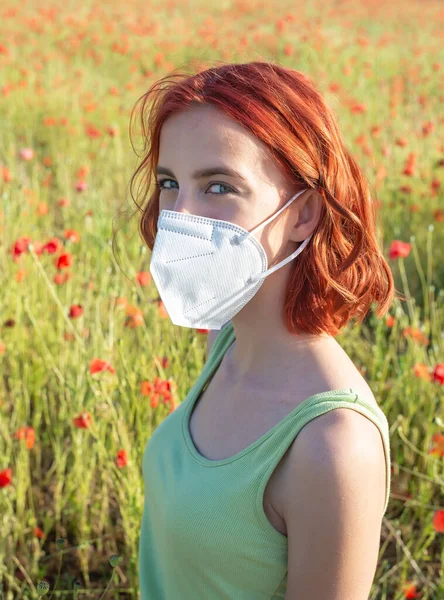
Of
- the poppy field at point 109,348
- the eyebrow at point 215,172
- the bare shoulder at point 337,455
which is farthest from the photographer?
the poppy field at point 109,348

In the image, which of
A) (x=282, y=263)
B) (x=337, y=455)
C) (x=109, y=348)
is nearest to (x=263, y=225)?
(x=282, y=263)

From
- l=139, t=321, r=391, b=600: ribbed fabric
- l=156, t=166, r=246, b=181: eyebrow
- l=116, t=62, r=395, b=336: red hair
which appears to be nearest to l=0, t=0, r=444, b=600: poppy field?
l=139, t=321, r=391, b=600: ribbed fabric

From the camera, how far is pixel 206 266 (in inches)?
51.1

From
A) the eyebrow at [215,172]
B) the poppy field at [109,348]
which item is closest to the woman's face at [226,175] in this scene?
the eyebrow at [215,172]

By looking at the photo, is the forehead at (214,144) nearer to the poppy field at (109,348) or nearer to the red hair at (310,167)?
the red hair at (310,167)

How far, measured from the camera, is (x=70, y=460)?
2.32 metres

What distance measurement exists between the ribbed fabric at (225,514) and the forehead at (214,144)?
384mm

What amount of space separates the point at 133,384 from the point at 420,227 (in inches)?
87.3

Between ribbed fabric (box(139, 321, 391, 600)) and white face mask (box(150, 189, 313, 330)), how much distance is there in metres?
0.23

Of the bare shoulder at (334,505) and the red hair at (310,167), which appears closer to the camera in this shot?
the bare shoulder at (334,505)

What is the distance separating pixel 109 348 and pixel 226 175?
0.87m

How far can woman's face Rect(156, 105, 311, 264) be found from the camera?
1189mm

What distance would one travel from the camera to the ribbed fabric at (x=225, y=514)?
1112mm

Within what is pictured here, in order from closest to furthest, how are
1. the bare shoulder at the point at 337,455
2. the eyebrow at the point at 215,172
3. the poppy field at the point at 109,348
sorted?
1. the bare shoulder at the point at 337,455
2. the eyebrow at the point at 215,172
3. the poppy field at the point at 109,348
